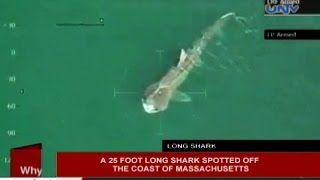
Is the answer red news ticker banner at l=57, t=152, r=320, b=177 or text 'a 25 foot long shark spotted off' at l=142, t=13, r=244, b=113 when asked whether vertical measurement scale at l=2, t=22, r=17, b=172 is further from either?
text 'a 25 foot long shark spotted off' at l=142, t=13, r=244, b=113

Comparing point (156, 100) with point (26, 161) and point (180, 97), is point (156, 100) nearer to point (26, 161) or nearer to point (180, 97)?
point (180, 97)

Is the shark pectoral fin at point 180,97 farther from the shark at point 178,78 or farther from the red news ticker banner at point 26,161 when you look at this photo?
the red news ticker banner at point 26,161

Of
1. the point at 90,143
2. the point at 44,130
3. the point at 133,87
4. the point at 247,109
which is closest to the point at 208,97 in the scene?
the point at 247,109

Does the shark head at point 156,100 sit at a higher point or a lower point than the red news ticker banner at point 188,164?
higher

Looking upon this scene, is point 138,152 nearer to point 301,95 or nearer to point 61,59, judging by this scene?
point 61,59

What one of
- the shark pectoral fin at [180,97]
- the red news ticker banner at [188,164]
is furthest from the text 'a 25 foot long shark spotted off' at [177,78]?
the red news ticker banner at [188,164]

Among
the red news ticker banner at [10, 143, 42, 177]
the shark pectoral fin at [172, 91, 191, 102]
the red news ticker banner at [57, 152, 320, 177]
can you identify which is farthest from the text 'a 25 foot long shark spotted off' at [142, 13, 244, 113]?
the red news ticker banner at [10, 143, 42, 177]
